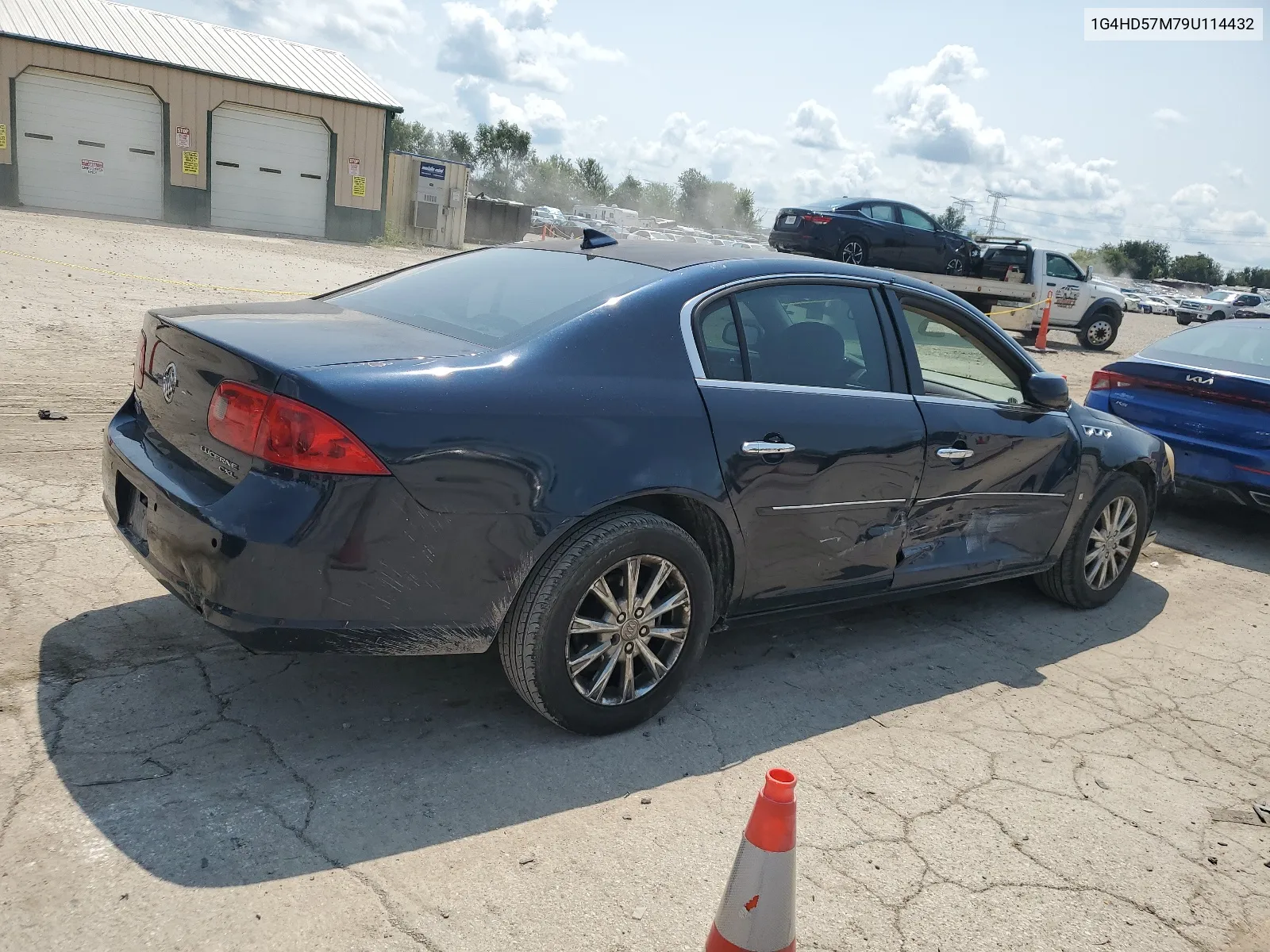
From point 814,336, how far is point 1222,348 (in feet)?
17.7

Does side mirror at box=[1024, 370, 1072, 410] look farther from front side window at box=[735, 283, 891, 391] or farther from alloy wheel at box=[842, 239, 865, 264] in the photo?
alloy wheel at box=[842, 239, 865, 264]

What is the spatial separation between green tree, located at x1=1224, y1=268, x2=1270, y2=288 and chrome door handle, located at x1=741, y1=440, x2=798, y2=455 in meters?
106

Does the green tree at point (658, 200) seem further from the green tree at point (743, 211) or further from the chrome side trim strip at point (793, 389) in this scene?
the chrome side trim strip at point (793, 389)

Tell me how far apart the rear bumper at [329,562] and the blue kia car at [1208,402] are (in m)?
5.88

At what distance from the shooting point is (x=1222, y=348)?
7965mm

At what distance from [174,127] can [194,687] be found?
2699 centimetres

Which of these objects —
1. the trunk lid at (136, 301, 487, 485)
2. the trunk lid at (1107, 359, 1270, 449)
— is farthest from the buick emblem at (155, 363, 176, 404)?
the trunk lid at (1107, 359, 1270, 449)

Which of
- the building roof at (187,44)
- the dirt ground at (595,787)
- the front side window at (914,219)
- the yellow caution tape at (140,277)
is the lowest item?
the dirt ground at (595,787)

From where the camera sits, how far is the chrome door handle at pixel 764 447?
12.1 feet

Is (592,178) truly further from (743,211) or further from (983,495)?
(983,495)

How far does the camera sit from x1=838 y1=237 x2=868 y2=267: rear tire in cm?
1655

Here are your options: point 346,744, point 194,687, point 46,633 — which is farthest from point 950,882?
point 46,633

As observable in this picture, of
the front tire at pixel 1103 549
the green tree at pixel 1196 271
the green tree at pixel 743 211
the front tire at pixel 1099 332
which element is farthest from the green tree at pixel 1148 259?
the front tire at pixel 1103 549

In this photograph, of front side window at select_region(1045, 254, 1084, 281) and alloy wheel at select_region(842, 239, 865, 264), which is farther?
front side window at select_region(1045, 254, 1084, 281)
